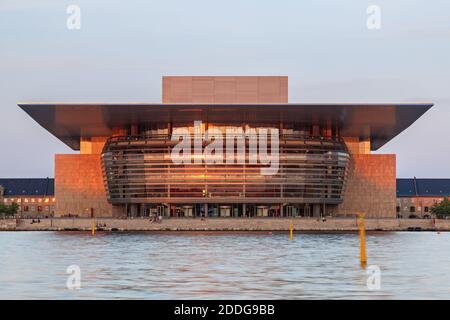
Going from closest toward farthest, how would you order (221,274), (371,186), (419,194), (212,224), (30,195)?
(221,274)
(212,224)
(371,186)
(30,195)
(419,194)

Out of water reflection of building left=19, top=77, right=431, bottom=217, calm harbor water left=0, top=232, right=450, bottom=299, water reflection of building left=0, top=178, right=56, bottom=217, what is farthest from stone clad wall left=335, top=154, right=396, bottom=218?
water reflection of building left=0, top=178, right=56, bottom=217

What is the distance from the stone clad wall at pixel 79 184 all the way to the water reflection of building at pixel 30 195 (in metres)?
58.1

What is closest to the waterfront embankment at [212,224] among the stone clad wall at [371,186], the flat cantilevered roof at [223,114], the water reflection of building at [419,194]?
the flat cantilevered roof at [223,114]

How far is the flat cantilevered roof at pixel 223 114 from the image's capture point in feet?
332

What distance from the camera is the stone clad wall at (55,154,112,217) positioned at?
123875mm

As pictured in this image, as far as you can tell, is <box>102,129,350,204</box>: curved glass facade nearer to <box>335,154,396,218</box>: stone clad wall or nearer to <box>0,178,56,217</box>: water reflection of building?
<box>335,154,396,218</box>: stone clad wall

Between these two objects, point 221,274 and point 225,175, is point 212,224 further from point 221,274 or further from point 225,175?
point 221,274

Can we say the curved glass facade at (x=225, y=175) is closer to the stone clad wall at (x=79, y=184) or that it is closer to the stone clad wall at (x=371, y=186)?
the stone clad wall at (x=371, y=186)

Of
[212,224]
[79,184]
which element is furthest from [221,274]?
[79,184]

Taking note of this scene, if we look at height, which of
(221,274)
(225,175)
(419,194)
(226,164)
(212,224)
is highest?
(226,164)

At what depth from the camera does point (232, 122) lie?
112m

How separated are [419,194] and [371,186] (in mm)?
65789

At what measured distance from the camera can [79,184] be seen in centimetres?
12406

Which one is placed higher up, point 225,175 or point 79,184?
point 225,175
